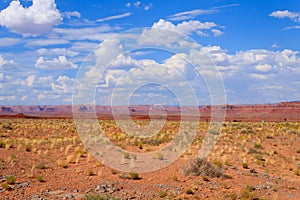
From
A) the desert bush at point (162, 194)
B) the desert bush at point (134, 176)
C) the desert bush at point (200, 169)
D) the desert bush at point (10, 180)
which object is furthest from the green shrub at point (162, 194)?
the desert bush at point (10, 180)

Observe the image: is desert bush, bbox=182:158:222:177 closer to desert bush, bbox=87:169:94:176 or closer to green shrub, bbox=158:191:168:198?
green shrub, bbox=158:191:168:198

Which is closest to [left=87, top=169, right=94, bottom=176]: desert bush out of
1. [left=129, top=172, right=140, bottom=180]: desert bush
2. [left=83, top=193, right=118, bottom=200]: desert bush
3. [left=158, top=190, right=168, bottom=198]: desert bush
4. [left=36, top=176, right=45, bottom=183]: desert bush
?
[left=129, top=172, right=140, bottom=180]: desert bush

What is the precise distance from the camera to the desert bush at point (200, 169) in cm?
1519

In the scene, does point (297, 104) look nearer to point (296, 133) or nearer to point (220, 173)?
point (296, 133)

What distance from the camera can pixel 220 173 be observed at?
50.4 ft

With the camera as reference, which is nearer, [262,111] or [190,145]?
[190,145]

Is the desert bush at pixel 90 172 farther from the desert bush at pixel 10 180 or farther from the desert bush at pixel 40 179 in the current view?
the desert bush at pixel 10 180

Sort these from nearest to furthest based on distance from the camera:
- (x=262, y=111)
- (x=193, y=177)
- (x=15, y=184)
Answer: (x=15, y=184) < (x=193, y=177) < (x=262, y=111)

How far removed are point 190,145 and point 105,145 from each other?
589cm

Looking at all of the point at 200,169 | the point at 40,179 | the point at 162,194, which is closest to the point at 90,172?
the point at 40,179

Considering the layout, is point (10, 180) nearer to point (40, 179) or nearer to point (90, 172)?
point (40, 179)

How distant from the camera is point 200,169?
15242 mm

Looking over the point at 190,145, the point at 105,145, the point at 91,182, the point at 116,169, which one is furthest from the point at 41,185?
the point at 190,145

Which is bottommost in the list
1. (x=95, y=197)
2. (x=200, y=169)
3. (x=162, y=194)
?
(x=162, y=194)
